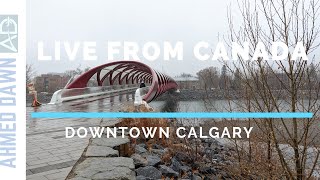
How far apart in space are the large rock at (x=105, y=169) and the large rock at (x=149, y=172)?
84cm

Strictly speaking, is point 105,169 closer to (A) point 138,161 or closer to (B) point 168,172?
(A) point 138,161

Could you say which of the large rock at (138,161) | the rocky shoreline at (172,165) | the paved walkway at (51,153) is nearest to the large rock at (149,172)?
the rocky shoreline at (172,165)

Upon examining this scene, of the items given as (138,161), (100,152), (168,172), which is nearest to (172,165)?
(168,172)

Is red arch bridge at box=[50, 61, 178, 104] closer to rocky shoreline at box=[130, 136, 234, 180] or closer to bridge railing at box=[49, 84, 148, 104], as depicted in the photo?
bridge railing at box=[49, 84, 148, 104]

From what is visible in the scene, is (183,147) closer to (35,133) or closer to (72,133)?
(72,133)

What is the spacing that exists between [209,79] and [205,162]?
7.18ft

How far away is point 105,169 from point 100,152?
72 cm

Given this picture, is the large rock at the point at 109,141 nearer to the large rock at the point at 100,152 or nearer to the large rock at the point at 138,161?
the large rock at the point at 100,152

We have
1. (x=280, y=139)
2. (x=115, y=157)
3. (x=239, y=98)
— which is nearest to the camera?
(x=115, y=157)

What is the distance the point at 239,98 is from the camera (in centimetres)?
644

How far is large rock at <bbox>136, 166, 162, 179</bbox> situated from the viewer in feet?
15.2

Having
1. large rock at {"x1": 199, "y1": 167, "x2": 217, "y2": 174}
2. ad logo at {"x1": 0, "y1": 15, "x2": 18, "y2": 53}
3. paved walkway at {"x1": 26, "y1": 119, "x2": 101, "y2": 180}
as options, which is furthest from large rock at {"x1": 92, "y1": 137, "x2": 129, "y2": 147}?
large rock at {"x1": 199, "y1": 167, "x2": 217, "y2": 174}

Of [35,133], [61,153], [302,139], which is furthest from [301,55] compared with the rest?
[35,133]

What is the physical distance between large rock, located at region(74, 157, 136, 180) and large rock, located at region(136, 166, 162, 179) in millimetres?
838
